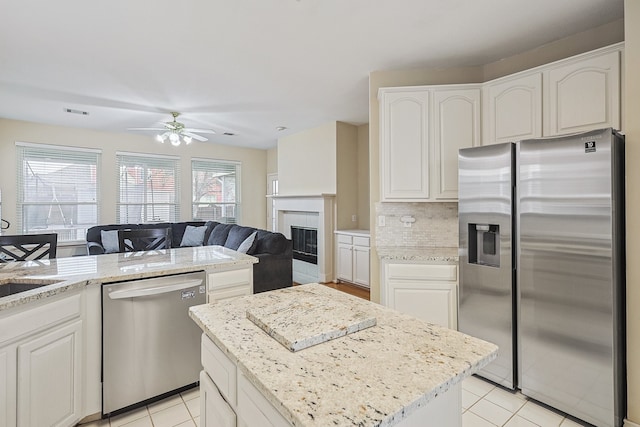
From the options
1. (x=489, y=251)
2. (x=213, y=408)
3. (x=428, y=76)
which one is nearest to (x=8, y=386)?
(x=213, y=408)

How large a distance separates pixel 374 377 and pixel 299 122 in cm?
483

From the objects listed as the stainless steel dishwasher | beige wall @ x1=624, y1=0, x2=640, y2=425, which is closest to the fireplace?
the stainless steel dishwasher

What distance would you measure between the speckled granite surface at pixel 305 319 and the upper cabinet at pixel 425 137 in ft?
6.14

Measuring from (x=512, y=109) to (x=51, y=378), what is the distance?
3514 millimetres

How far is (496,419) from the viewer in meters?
1.93

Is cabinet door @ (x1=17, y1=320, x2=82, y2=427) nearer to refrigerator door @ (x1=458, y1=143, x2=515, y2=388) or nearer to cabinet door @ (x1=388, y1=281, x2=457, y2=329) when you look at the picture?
cabinet door @ (x1=388, y1=281, x2=457, y2=329)

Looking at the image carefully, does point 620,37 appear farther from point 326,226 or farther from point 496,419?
point 326,226

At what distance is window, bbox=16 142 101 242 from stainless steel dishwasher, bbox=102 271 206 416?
474 cm

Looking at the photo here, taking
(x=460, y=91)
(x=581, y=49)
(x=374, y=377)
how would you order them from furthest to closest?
(x=460, y=91) → (x=581, y=49) → (x=374, y=377)

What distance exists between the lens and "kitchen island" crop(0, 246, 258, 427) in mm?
1436

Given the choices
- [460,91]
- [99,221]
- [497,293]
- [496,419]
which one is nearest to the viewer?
[496,419]

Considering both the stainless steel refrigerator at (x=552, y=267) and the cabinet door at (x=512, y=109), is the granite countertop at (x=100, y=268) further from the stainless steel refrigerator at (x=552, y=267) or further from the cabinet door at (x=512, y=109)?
the cabinet door at (x=512, y=109)

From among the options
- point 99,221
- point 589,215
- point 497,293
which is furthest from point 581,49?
point 99,221

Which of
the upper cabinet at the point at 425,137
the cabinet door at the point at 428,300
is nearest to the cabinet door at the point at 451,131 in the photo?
the upper cabinet at the point at 425,137
